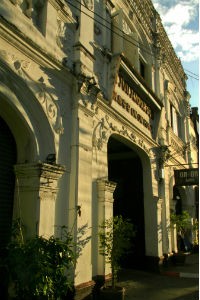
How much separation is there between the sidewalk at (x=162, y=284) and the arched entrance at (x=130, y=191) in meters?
0.93

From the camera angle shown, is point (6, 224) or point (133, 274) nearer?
point (6, 224)

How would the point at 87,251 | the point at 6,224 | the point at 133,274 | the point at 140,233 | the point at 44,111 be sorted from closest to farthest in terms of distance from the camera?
the point at 6,224 < the point at 44,111 < the point at 87,251 < the point at 133,274 < the point at 140,233

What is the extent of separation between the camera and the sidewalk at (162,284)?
779 cm

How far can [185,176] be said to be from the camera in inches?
585

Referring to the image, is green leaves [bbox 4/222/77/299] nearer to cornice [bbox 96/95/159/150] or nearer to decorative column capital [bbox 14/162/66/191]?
decorative column capital [bbox 14/162/66/191]

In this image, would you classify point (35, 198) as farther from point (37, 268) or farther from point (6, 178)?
point (37, 268)

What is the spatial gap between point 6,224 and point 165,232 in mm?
8096

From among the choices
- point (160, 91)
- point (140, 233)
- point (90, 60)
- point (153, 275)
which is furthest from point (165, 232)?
point (90, 60)

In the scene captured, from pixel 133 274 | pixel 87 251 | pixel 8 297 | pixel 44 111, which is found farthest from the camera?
pixel 133 274

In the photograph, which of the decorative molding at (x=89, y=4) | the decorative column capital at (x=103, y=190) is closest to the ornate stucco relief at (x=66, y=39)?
the decorative molding at (x=89, y=4)

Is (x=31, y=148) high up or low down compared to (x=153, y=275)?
up

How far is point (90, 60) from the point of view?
795cm

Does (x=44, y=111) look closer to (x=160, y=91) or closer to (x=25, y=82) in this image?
(x=25, y=82)

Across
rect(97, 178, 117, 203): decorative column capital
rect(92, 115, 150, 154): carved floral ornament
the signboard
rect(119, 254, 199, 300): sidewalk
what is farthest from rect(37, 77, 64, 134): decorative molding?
the signboard
